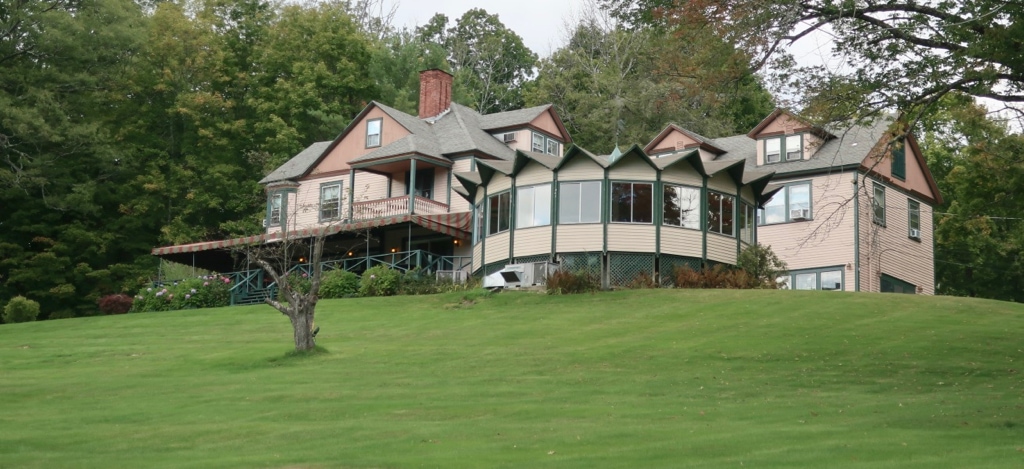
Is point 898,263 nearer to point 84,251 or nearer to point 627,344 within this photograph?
point 627,344

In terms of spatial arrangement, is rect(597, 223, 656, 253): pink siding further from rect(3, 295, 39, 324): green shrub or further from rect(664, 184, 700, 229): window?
rect(3, 295, 39, 324): green shrub

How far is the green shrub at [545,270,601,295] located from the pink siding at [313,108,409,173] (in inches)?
631

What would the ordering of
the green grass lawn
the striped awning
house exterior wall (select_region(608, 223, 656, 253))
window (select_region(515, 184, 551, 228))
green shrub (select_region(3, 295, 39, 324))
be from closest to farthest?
the green grass lawn, house exterior wall (select_region(608, 223, 656, 253)), window (select_region(515, 184, 551, 228)), the striped awning, green shrub (select_region(3, 295, 39, 324))

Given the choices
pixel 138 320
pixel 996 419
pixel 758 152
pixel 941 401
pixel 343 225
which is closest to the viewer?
pixel 996 419

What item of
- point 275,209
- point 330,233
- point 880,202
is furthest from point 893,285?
point 275,209

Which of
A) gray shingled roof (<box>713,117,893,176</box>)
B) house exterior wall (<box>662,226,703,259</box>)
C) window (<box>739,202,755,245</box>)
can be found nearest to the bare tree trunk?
house exterior wall (<box>662,226,703,259</box>)

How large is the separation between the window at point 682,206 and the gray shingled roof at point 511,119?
14108 millimetres

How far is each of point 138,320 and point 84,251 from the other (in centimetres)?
2013

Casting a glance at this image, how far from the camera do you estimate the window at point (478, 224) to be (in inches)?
1558

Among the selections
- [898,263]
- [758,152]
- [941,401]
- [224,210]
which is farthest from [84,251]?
[941,401]

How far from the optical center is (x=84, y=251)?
53844 mm

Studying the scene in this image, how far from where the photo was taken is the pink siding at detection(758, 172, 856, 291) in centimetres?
4125

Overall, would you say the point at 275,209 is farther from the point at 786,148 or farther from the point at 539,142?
the point at 786,148

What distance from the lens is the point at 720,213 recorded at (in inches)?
1483
